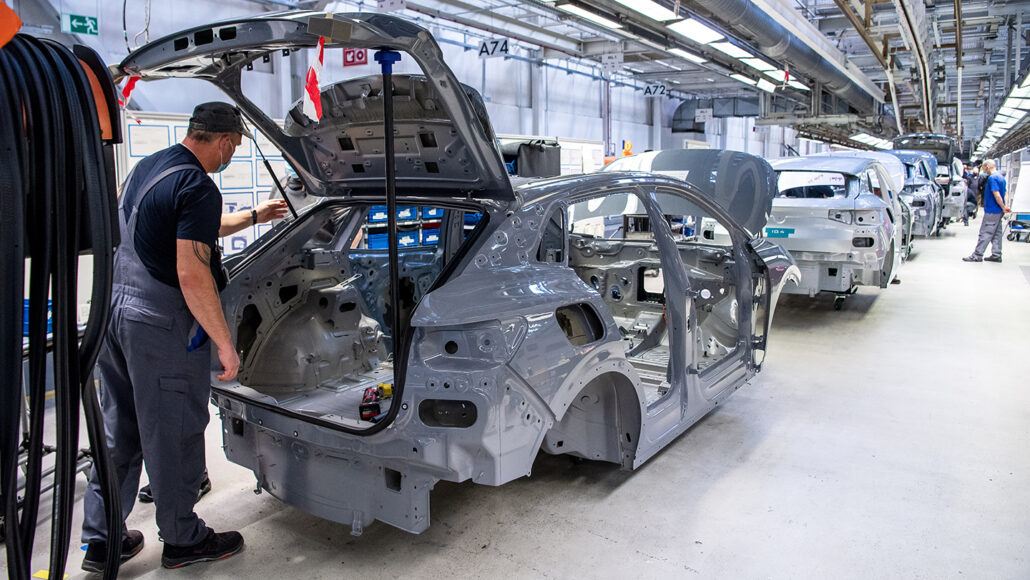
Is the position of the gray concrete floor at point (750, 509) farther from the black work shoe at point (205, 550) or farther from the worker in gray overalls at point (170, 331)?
the worker in gray overalls at point (170, 331)

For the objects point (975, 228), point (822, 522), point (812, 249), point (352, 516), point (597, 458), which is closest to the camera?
point (352, 516)

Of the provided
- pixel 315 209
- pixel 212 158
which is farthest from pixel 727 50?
pixel 212 158

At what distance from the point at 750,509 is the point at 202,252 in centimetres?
248

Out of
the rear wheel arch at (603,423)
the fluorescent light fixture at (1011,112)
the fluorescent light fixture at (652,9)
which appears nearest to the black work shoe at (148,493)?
the rear wheel arch at (603,423)

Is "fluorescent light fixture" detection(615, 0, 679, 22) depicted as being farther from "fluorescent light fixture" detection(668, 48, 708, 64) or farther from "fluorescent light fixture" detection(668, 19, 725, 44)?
"fluorescent light fixture" detection(668, 48, 708, 64)

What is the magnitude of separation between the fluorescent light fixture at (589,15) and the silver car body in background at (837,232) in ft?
7.69

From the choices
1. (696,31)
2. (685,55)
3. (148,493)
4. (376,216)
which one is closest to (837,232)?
(696,31)

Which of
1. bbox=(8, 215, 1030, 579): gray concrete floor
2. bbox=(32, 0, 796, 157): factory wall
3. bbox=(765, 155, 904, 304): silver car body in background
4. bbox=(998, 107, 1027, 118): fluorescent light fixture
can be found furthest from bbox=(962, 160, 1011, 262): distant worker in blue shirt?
bbox=(32, 0, 796, 157): factory wall

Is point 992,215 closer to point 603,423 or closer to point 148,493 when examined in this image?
point 603,423

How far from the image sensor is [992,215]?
423 inches

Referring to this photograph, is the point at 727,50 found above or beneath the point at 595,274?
above

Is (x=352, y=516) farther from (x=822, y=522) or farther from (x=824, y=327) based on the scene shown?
(x=824, y=327)

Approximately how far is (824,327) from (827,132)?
48.1ft

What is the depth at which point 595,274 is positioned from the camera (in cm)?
494
